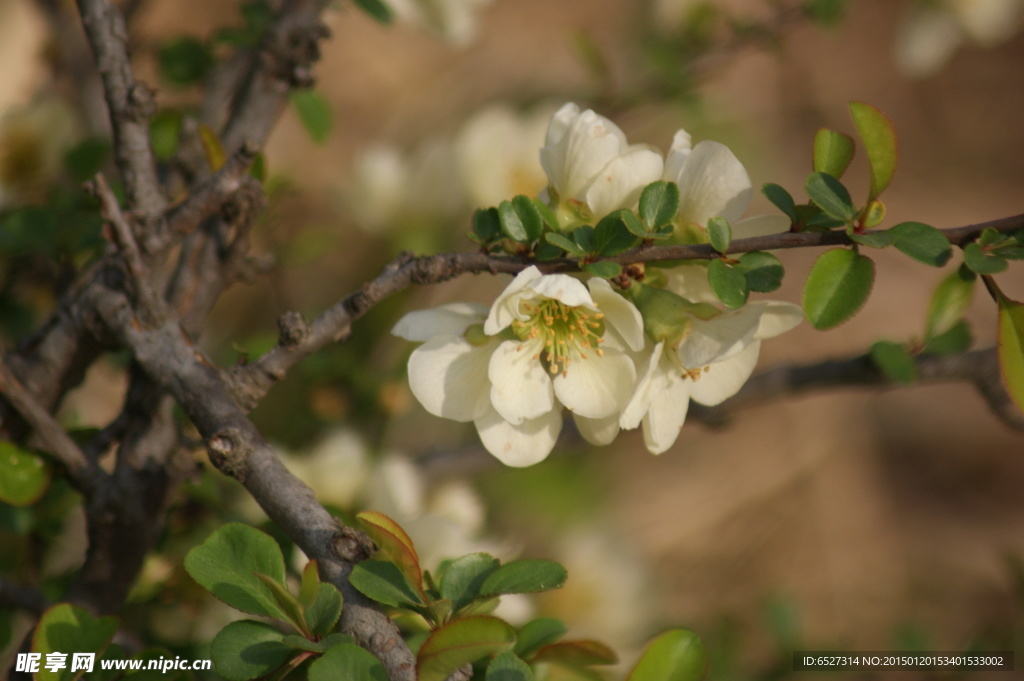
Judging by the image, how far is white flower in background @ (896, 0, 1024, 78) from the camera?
40.9 inches

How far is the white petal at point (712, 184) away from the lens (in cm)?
41

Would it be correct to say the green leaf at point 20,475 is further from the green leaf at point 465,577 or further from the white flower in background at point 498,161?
the white flower in background at point 498,161

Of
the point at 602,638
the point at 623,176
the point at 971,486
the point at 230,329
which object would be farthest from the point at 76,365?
the point at 971,486

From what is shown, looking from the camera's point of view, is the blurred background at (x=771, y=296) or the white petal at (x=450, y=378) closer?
the white petal at (x=450, y=378)

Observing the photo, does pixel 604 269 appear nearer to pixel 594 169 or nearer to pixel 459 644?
pixel 594 169

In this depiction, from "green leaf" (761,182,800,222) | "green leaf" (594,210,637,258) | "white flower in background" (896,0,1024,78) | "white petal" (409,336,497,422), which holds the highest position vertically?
"white flower in background" (896,0,1024,78)

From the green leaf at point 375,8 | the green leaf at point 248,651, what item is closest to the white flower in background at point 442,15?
the green leaf at point 375,8

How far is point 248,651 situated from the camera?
384mm

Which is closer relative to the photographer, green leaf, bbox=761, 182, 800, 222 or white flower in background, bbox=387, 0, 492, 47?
green leaf, bbox=761, 182, 800, 222

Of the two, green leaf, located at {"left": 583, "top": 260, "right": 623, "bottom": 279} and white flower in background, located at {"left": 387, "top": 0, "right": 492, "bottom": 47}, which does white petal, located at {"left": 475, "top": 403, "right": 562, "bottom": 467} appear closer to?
green leaf, located at {"left": 583, "top": 260, "right": 623, "bottom": 279}

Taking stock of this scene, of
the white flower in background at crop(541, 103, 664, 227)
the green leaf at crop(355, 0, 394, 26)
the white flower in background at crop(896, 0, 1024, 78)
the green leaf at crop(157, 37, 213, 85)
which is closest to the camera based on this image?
the white flower in background at crop(541, 103, 664, 227)

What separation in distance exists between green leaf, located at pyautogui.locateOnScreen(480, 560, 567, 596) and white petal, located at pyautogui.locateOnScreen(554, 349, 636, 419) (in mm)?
86

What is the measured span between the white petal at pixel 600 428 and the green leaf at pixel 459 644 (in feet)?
0.43

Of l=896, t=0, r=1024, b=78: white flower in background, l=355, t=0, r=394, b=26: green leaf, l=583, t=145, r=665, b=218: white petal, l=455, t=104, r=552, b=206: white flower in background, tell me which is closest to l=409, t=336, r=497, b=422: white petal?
l=583, t=145, r=665, b=218: white petal
